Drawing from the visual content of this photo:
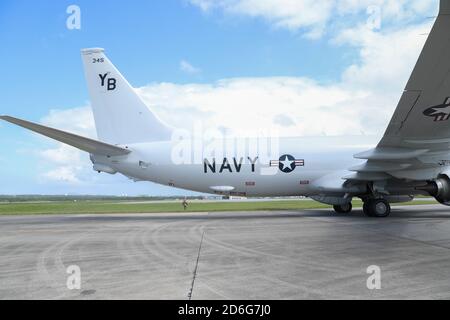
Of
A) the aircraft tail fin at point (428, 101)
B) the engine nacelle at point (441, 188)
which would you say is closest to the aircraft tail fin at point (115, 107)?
the aircraft tail fin at point (428, 101)

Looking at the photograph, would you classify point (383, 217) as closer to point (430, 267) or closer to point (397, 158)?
point (397, 158)

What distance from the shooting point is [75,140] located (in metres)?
17.5

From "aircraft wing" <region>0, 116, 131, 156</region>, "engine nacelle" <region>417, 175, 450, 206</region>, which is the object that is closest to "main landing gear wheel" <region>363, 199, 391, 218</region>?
"engine nacelle" <region>417, 175, 450, 206</region>

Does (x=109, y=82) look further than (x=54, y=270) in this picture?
Yes

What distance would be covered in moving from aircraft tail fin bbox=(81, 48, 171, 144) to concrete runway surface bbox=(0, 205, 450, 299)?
29.6ft

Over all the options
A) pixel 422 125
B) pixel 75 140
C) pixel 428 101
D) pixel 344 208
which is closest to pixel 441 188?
pixel 422 125

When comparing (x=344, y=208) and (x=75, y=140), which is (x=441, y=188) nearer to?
(x=344, y=208)

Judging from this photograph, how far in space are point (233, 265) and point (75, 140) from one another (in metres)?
12.8

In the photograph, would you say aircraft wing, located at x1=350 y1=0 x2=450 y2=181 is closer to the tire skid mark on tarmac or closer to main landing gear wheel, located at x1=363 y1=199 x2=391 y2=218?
main landing gear wheel, located at x1=363 y1=199 x2=391 y2=218

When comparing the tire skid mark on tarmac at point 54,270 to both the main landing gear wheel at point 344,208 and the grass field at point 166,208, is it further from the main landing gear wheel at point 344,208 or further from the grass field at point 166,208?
the grass field at point 166,208
